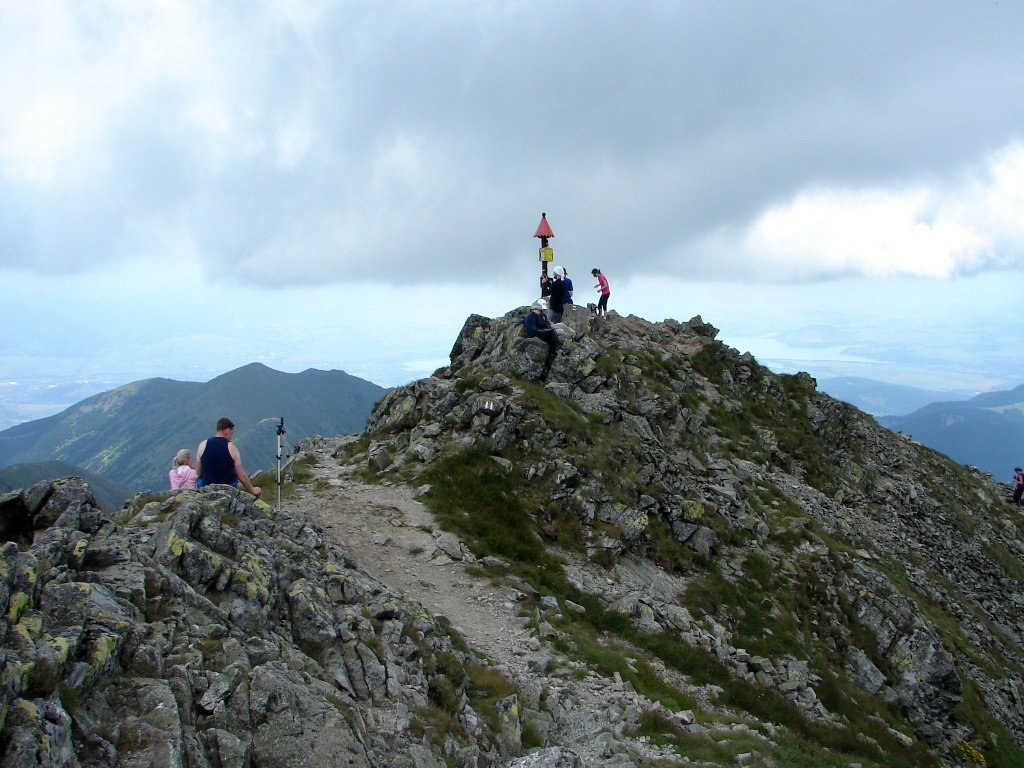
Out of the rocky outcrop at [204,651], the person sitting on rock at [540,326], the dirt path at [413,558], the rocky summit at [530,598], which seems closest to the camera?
the rocky outcrop at [204,651]

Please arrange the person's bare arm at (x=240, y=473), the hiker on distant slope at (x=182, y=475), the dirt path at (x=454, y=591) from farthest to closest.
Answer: the hiker on distant slope at (x=182, y=475) < the person's bare arm at (x=240, y=473) < the dirt path at (x=454, y=591)

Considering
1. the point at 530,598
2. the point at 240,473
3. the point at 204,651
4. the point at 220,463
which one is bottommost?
the point at 530,598

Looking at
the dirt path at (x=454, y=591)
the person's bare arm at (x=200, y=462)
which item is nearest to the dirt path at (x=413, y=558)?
the dirt path at (x=454, y=591)

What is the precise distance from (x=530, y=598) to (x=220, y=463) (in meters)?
11.4

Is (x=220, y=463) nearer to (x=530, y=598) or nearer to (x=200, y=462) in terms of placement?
(x=200, y=462)

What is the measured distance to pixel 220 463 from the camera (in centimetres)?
1798

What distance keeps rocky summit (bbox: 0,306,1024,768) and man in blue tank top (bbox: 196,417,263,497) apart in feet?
3.17

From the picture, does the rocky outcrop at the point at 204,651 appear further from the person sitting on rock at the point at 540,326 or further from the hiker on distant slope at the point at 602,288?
the hiker on distant slope at the point at 602,288

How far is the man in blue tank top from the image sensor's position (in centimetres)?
1792

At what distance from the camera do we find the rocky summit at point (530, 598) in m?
9.62

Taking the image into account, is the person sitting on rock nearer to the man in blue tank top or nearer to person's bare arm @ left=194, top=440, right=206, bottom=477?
the man in blue tank top

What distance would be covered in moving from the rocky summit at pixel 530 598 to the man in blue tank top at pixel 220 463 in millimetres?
967

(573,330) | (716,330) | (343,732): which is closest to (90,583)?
(343,732)

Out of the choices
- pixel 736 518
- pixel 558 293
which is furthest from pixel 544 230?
pixel 736 518
